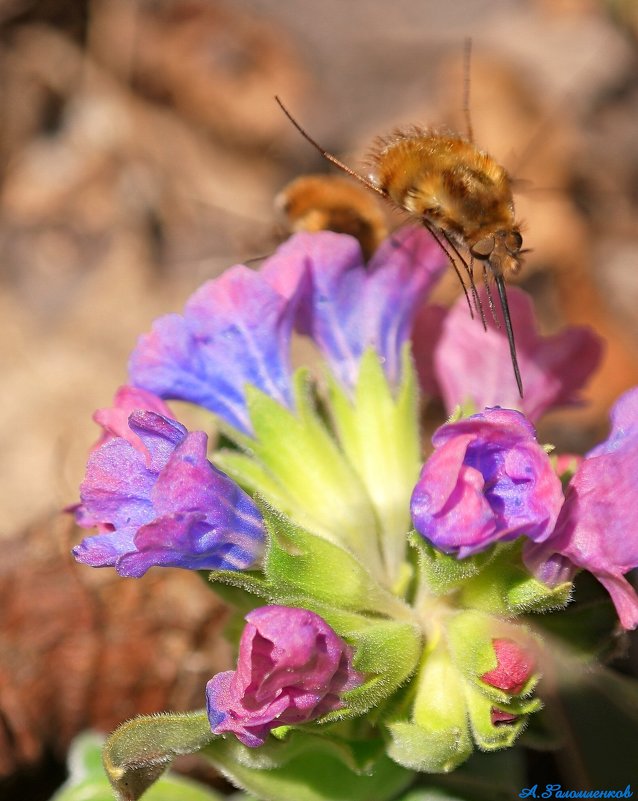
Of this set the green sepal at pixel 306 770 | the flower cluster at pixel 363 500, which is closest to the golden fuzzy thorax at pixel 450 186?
the flower cluster at pixel 363 500

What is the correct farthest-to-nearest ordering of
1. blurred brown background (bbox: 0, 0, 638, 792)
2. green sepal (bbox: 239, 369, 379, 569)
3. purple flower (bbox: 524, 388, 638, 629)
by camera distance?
blurred brown background (bbox: 0, 0, 638, 792), green sepal (bbox: 239, 369, 379, 569), purple flower (bbox: 524, 388, 638, 629)

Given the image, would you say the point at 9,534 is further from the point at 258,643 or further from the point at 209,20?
the point at 209,20

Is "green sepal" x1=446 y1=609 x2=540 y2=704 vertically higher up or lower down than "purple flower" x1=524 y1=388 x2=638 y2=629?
lower down

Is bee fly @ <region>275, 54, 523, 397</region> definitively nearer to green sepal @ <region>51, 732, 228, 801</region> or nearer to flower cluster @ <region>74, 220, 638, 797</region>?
flower cluster @ <region>74, 220, 638, 797</region>

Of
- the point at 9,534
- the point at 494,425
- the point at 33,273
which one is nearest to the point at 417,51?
the point at 33,273

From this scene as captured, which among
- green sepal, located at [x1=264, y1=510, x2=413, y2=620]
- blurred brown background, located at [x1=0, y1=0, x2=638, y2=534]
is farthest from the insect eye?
blurred brown background, located at [x1=0, y1=0, x2=638, y2=534]

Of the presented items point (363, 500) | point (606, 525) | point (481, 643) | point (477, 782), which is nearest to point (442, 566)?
point (481, 643)

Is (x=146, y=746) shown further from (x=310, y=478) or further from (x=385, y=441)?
(x=385, y=441)
